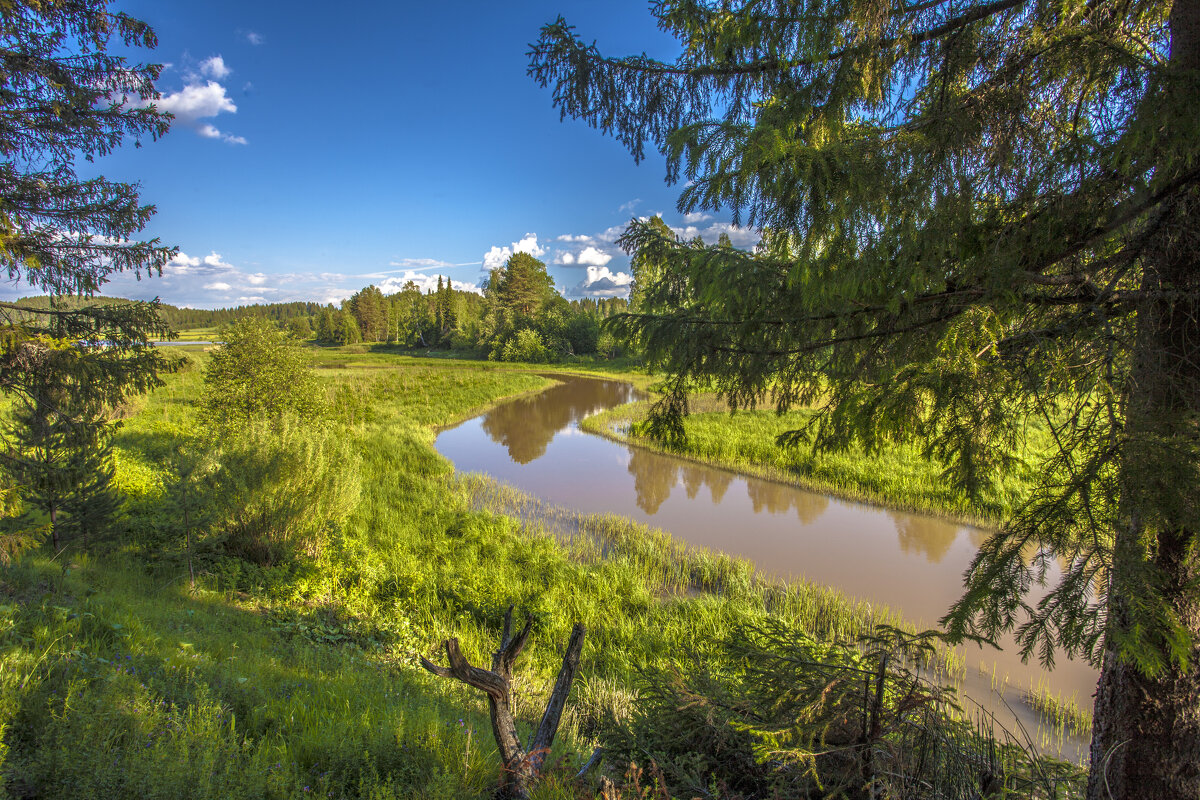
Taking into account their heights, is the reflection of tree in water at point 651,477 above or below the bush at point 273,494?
below

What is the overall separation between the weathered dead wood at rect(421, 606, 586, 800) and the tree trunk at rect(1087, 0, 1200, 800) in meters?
2.28

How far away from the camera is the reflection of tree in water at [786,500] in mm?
11266

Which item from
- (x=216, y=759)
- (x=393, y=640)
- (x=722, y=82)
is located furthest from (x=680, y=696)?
(x=393, y=640)

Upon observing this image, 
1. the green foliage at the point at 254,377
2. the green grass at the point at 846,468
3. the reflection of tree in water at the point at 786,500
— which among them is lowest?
the reflection of tree in water at the point at 786,500

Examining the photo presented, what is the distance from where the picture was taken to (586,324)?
57.6 m

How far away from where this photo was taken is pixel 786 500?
12.0 metres

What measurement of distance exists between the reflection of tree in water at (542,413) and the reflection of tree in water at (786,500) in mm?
8028

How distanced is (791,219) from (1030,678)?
6883 mm

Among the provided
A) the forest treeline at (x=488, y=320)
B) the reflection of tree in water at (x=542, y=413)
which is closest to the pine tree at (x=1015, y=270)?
the reflection of tree in water at (x=542, y=413)

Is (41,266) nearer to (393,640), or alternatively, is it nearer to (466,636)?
Answer: (393,640)

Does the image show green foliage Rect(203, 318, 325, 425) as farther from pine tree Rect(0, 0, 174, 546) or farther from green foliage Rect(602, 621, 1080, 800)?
green foliage Rect(602, 621, 1080, 800)

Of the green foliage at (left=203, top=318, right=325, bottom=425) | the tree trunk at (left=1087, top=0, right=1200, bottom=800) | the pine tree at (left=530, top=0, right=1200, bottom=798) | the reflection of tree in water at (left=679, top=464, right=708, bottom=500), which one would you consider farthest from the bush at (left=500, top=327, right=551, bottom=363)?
the tree trunk at (left=1087, top=0, right=1200, bottom=800)

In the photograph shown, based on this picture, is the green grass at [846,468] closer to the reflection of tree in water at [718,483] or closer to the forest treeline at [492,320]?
the reflection of tree in water at [718,483]

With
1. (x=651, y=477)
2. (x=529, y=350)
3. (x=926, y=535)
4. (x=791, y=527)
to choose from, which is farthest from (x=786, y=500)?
(x=529, y=350)
